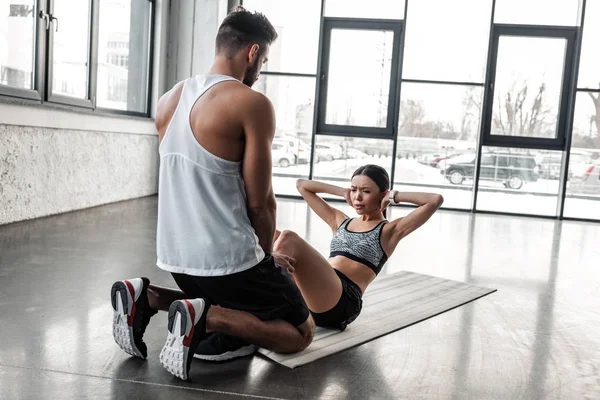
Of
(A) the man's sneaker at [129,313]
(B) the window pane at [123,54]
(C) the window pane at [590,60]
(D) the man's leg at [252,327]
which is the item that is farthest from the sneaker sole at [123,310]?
(C) the window pane at [590,60]

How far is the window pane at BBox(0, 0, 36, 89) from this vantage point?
4098 millimetres

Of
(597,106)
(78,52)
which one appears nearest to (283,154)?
(78,52)

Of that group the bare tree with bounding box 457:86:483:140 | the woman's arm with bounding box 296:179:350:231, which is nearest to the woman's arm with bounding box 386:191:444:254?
the woman's arm with bounding box 296:179:350:231

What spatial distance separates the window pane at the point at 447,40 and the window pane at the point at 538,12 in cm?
23

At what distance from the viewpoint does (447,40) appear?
7.20 metres

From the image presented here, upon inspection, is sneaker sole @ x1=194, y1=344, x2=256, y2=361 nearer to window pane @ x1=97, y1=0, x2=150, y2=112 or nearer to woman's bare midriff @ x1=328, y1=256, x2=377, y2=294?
woman's bare midriff @ x1=328, y1=256, x2=377, y2=294

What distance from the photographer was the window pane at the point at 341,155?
7543mm

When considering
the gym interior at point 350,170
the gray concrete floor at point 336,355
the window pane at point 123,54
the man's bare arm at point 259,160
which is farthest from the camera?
the window pane at point 123,54

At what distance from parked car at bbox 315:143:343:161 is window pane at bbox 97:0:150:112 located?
2.36 meters

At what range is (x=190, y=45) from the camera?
7051 millimetres

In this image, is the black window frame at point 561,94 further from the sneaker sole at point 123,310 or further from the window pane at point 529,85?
the sneaker sole at point 123,310

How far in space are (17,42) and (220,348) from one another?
11.4 ft

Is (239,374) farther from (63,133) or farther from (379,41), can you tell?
(379,41)

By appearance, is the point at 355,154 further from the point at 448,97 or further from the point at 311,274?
the point at 311,274
